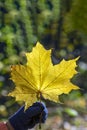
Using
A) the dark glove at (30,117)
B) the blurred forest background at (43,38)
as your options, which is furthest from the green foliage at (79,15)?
the dark glove at (30,117)

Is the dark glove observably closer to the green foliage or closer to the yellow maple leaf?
the yellow maple leaf

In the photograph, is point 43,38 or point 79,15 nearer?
point 79,15

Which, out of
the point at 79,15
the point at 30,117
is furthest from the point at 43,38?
the point at 30,117

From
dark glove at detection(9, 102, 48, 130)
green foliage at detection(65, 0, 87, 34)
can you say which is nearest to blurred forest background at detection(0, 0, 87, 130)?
green foliage at detection(65, 0, 87, 34)

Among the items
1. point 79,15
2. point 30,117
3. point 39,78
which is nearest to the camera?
A: point 39,78

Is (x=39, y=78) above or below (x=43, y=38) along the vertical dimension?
below

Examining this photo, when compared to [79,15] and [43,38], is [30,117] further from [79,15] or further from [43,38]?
[43,38]

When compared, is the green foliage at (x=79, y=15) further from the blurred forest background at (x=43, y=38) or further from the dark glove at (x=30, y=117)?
the dark glove at (x=30, y=117)
